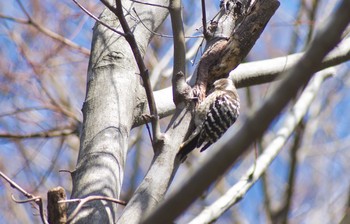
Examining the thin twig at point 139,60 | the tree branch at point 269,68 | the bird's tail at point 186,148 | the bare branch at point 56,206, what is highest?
the tree branch at point 269,68

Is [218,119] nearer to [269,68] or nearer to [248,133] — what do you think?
[269,68]

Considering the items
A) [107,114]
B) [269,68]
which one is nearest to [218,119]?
[269,68]

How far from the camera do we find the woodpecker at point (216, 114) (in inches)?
142

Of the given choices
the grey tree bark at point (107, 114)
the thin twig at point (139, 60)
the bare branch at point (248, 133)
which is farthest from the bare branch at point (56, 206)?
the bare branch at point (248, 133)

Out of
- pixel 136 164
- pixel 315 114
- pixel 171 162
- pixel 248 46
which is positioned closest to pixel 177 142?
pixel 171 162

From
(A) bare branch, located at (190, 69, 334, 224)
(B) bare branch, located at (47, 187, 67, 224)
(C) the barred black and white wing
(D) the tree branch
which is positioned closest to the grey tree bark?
(B) bare branch, located at (47, 187, 67, 224)

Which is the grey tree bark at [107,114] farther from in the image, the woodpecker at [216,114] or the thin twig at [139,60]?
the woodpecker at [216,114]

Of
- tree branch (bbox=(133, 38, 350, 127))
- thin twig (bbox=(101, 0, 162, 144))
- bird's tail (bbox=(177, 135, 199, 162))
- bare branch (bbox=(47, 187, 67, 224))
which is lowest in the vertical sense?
bare branch (bbox=(47, 187, 67, 224))

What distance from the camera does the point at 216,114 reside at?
13.1ft

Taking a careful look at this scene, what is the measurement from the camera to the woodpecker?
360 cm

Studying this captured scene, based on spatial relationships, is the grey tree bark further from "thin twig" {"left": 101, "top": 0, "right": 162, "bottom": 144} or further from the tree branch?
the tree branch

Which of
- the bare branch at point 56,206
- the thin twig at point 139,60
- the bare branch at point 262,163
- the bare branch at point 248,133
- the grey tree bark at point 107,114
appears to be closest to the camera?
the bare branch at point 248,133

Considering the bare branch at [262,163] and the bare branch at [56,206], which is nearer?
the bare branch at [56,206]

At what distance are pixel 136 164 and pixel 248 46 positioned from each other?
318cm
